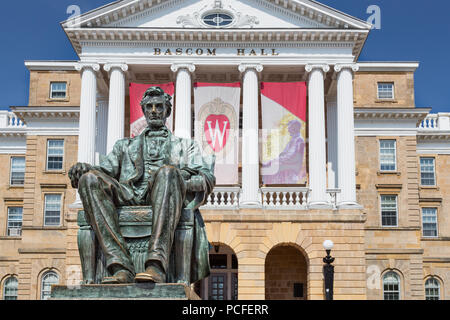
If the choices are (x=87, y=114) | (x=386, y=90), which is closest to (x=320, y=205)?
(x=87, y=114)

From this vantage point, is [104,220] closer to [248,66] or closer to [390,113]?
A: [248,66]

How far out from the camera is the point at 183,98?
101ft

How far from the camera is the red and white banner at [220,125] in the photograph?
30250mm

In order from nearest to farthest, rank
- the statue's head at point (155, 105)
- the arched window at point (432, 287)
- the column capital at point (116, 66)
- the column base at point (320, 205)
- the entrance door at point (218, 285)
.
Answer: the statue's head at point (155, 105) < the column base at point (320, 205) < the column capital at point (116, 66) < the entrance door at point (218, 285) < the arched window at point (432, 287)

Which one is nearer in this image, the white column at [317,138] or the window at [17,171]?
the white column at [317,138]

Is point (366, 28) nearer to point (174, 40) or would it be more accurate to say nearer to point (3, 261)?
point (174, 40)

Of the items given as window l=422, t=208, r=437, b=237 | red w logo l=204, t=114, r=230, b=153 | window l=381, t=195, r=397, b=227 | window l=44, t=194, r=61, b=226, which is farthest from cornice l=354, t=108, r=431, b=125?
window l=44, t=194, r=61, b=226

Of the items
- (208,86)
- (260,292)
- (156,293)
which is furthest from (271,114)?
(156,293)

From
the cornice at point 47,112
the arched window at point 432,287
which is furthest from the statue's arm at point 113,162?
the arched window at point 432,287

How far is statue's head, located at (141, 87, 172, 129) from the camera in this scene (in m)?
7.46

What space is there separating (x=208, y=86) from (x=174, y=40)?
271 centimetres

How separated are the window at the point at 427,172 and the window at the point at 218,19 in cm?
1826

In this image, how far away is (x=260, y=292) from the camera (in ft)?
97.2

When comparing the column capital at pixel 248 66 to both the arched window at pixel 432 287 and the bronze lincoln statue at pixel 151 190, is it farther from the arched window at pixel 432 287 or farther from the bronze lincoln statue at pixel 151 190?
the bronze lincoln statue at pixel 151 190
